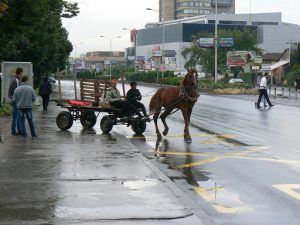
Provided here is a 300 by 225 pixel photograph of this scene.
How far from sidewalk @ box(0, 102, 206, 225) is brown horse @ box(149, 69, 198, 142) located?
2.30 meters

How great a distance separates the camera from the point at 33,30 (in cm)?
3062

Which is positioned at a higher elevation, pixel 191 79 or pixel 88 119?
pixel 191 79

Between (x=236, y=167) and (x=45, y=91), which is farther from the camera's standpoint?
(x=45, y=91)

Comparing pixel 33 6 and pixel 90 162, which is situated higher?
pixel 33 6

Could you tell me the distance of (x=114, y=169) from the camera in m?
11.3

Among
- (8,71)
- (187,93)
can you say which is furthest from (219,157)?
(8,71)

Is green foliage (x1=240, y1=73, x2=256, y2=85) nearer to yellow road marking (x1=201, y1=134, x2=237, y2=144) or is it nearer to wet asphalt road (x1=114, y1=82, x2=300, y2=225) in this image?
wet asphalt road (x1=114, y1=82, x2=300, y2=225)

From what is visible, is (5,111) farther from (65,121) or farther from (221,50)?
(221,50)

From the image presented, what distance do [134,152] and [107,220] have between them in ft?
21.2

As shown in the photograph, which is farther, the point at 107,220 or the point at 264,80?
the point at 264,80

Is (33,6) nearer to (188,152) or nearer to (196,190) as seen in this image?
(188,152)

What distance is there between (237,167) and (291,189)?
2.34 m

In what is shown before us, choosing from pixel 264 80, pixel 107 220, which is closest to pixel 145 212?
pixel 107 220

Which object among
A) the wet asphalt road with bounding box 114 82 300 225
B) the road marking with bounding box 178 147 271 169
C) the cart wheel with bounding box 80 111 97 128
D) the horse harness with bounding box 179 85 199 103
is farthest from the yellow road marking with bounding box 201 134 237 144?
the cart wheel with bounding box 80 111 97 128
